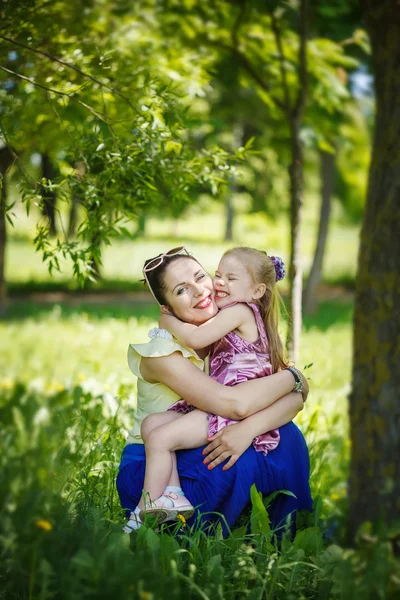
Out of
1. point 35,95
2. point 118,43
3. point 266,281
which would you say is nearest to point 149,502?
point 266,281

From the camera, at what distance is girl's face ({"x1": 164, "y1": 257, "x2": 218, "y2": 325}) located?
2.63 meters

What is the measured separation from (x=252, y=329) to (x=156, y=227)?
41247 mm

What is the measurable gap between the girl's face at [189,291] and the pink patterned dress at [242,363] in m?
0.16

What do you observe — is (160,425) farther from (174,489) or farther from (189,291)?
(189,291)

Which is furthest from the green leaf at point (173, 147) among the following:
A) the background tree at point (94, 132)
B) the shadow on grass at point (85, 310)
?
the shadow on grass at point (85, 310)

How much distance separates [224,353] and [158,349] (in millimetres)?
323

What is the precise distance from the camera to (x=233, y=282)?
2.73 metres

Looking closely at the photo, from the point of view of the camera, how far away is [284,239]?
24.8 m

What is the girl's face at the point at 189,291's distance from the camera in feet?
8.62

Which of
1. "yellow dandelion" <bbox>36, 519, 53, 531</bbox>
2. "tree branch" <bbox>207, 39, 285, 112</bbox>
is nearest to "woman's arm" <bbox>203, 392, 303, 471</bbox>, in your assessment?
"yellow dandelion" <bbox>36, 519, 53, 531</bbox>

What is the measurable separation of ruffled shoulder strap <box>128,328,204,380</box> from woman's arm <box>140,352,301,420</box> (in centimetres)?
3

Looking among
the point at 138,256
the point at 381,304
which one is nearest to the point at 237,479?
the point at 381,304

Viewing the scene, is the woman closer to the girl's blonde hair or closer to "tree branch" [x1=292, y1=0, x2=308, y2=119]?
the girl's blonde hair

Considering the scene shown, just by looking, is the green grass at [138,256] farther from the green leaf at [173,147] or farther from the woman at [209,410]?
the woman at [209,410]
